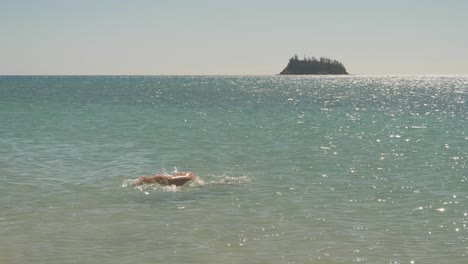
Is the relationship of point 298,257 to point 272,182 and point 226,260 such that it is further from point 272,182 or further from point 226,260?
point 272,182

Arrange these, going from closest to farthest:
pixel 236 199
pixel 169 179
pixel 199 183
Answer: pixel 236 199 < pixel 169 179 < pixel 199 183

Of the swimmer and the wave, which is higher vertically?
the swimmer

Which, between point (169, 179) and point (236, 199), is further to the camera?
point (169, 179)

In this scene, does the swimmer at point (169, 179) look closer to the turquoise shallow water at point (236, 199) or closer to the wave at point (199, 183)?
the wave at point (199, 183)

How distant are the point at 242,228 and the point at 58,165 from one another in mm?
10900

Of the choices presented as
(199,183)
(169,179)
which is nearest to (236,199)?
(199,183)

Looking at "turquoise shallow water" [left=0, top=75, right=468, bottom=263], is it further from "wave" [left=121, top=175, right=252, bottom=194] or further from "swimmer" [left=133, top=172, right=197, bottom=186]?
"swimmer" [left=133, top=172, right=197, bottom=186]

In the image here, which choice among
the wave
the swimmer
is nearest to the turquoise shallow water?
the wave

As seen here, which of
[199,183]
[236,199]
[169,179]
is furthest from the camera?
A: [199,183]

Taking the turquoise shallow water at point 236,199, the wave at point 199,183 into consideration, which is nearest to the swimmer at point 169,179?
the wave at point 199,183

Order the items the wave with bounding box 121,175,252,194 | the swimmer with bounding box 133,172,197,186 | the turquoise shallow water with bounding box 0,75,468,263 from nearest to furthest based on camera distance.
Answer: the turquoise shallow water with bounding box 0,75,468,263 < the wave with bounding box 121,175,252,194 < the swimmer with bounding box 133,172,197,186

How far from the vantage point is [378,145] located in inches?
1133

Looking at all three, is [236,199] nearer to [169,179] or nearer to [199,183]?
[199,183]

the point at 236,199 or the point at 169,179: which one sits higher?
the point at 169,179
